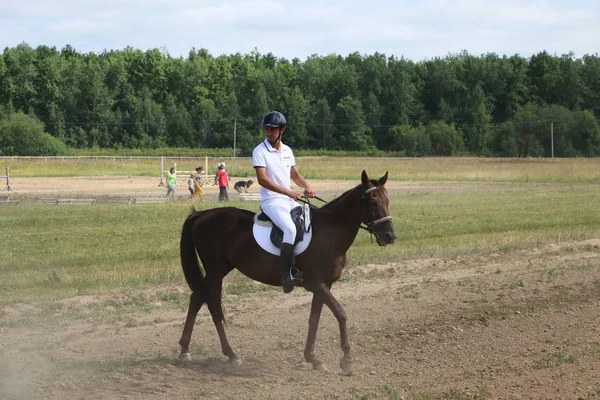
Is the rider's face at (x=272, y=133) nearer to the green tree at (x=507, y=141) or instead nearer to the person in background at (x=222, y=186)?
the person in background at (x=222, y=186)

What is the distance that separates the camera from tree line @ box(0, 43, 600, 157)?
4259 inches

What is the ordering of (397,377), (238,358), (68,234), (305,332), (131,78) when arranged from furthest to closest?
(131,78)
(68,234)
(305,332)
(238,358)
(397,377)

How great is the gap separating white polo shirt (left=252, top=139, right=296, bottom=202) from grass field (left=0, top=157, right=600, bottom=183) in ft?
164

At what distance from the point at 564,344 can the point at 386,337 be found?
7.27ft

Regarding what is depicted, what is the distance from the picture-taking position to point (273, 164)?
9523 millimetres

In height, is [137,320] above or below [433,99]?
below

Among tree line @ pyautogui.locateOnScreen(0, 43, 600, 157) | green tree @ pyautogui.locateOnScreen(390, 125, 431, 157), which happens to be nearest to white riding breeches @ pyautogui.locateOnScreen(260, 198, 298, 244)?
tree line @ pyautogui.locateOnScreen(0, 43, 600, 157)

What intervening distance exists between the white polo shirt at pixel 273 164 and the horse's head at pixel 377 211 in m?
0.88

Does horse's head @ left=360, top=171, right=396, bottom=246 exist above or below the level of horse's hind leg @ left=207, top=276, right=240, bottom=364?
above

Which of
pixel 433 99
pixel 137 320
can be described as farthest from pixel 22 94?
pixel 137 320

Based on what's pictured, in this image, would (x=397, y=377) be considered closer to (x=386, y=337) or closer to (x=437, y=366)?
(x=437, y=366)

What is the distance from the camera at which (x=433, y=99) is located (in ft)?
420

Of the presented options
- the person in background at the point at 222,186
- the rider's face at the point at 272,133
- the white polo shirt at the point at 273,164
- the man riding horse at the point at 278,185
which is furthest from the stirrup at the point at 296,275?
the person in background at the point at 222,186

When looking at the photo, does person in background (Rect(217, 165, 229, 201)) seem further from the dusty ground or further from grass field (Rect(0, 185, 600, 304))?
the dusty ground
